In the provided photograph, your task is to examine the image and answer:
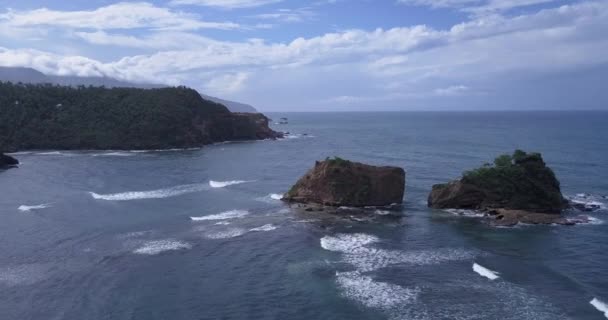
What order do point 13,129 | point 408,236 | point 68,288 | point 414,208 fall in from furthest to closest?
point 13,129, point 414,208, point 408,236, point 68,288

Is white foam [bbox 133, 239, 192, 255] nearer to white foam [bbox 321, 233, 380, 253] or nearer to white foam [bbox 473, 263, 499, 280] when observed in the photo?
white foam [bbox 321, 233, 380, 253]

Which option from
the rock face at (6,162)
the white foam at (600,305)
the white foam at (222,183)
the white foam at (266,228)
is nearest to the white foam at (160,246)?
the white foam at (266,228)

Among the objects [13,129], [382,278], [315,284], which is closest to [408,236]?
[382,278]

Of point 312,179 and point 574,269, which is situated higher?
point 312,179

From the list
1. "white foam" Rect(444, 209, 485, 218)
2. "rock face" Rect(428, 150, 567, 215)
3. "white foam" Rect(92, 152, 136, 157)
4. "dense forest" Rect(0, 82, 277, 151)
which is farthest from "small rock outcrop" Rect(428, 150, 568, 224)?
"dense forest" Rect(0, 82, 277, 151)

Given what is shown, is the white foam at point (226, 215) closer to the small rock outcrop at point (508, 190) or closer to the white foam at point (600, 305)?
the small rock outcrop at point (508, 190)

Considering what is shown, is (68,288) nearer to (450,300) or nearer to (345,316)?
(345,316)
